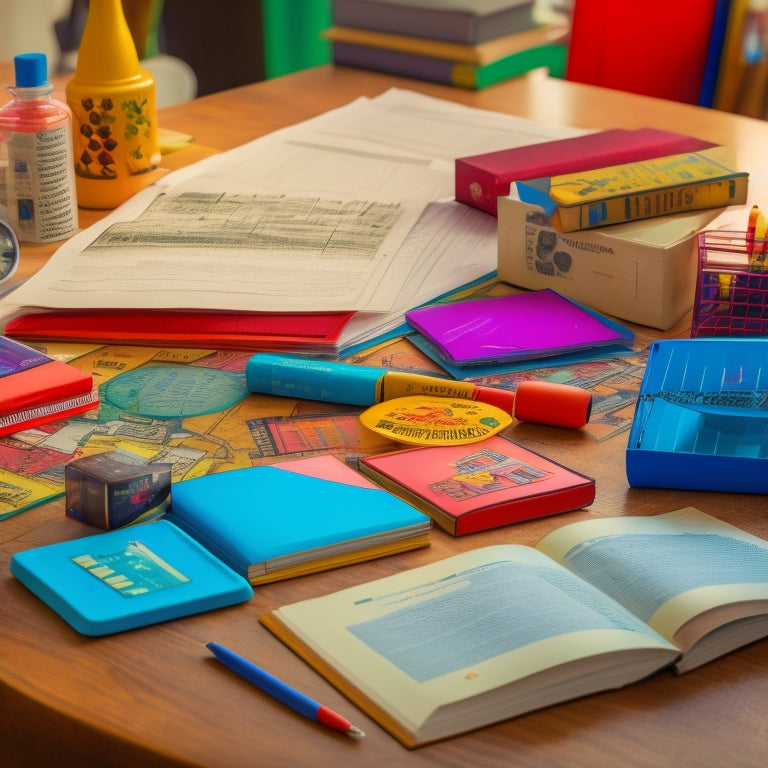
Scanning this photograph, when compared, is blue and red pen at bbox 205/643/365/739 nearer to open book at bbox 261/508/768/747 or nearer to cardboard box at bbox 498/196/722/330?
open book at bbox 261/508/768/747

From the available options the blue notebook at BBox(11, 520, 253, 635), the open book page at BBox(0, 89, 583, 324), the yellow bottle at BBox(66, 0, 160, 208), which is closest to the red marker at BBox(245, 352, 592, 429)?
the open book page at BBox(0, 89, 583, 324)

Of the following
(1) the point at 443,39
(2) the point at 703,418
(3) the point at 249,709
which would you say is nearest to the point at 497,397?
(2) the point at 703,418

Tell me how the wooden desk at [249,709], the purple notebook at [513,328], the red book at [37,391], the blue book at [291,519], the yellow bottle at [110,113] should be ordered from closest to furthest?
the wooden desk at [249,709], the blue book at [291,519], the red book at [37,391], the purple notebook at [513,328], the yellow bottle at [110,113]

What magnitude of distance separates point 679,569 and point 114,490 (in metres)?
0.33

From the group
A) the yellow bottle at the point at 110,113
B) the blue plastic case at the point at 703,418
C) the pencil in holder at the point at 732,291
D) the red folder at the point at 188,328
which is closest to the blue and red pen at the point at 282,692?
the blue plastic case at the point at 703,418

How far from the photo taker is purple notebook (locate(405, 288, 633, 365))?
93 centimetres

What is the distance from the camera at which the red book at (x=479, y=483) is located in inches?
27.5

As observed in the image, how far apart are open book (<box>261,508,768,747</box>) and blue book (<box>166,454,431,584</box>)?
0.04 metres

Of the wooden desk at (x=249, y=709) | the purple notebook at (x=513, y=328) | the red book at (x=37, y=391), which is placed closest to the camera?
the wooden desk at (x=249, y=709)

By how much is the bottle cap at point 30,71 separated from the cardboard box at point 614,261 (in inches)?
18.7

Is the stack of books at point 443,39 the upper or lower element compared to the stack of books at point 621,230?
upper

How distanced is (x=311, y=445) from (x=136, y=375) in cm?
19

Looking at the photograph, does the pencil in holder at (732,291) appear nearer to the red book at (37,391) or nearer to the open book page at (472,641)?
the open book page at (472,641)

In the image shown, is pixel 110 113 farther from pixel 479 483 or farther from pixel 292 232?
pixel 479 483
